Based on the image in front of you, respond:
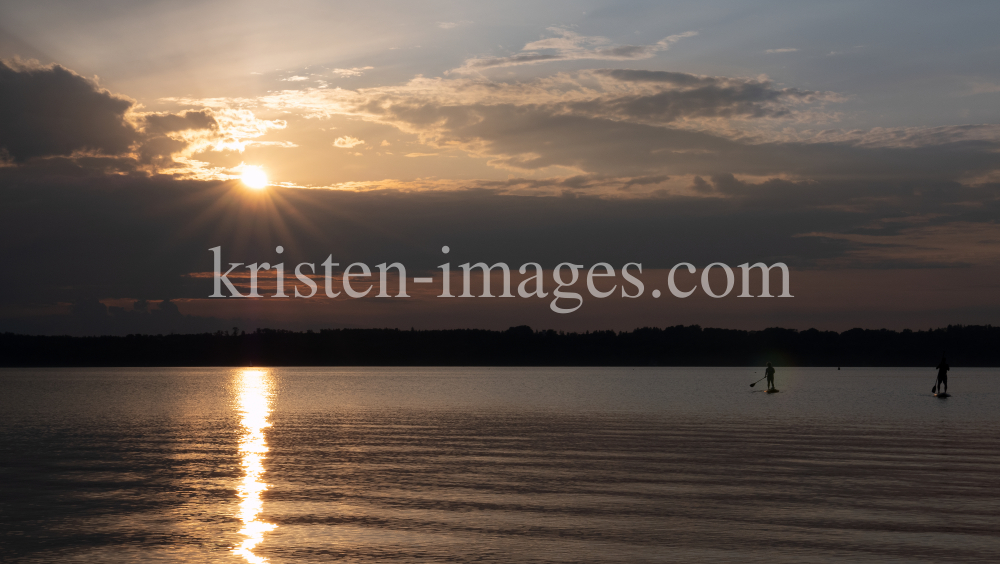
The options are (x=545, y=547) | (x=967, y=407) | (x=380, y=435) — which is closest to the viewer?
(x=545, y=547)

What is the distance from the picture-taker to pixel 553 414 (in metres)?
46.0

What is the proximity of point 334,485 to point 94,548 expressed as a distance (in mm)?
6884

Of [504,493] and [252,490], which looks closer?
[504,493]

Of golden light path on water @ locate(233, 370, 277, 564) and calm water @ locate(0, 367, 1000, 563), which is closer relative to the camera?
calm water @ locate(0, 367, 1000, 563)

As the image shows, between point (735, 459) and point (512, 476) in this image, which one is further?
point (735, 459)

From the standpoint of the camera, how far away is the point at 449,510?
54.2ft

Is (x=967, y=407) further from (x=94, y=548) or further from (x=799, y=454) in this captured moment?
(x=94, y=548)

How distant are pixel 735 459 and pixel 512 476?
7.45 m

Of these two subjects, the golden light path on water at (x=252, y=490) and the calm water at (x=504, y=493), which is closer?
the calm water at (x=504, y=493)

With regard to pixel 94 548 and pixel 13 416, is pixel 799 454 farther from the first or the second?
pixel 13 416

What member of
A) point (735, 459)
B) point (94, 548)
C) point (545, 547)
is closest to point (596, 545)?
point (545, 547)

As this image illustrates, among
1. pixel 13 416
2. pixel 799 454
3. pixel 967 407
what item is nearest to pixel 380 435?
pixel 799 454

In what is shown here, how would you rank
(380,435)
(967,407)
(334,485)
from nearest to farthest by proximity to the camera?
(334,485), (380,435), (967,407)

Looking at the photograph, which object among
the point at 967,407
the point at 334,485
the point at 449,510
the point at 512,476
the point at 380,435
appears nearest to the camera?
the point at 449,510
